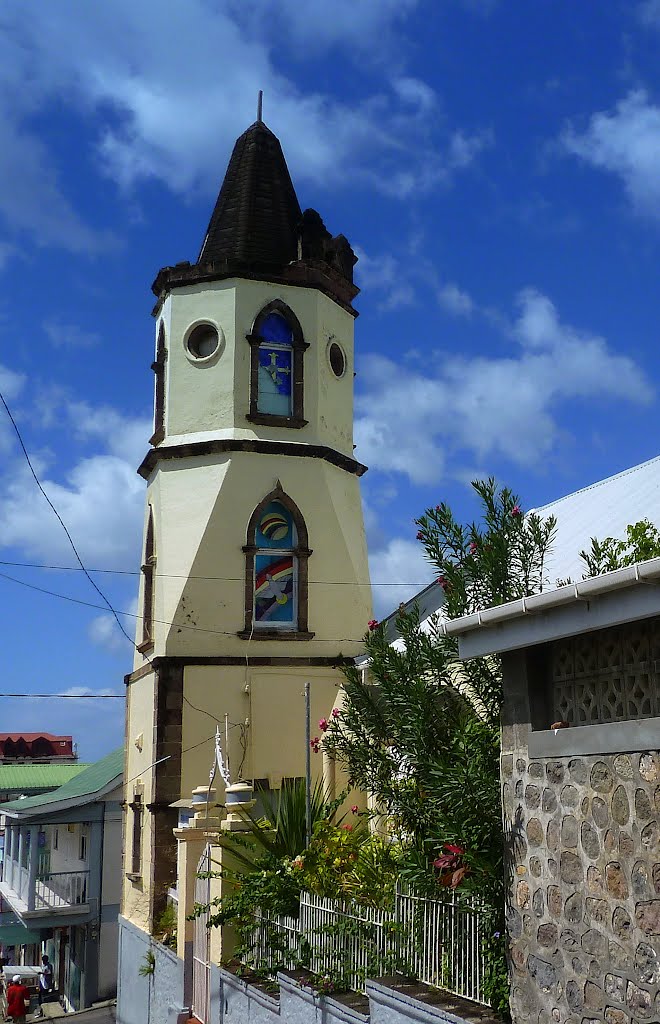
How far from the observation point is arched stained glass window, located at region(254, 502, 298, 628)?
18078 millimetres

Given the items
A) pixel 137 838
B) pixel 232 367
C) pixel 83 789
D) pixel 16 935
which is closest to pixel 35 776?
pixel 16 935

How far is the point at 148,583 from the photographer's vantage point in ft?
63.1

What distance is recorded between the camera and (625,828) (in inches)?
244

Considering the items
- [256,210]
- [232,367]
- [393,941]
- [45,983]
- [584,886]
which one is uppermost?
[256,210]

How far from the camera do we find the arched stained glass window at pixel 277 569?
1797cm

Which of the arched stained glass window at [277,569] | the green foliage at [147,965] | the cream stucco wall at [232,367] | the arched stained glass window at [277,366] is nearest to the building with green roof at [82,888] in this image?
the green foliage at [147,965]

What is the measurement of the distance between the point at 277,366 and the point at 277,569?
3.59 meters

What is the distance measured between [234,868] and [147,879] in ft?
15.2

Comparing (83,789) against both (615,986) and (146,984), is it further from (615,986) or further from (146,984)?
(615,986)

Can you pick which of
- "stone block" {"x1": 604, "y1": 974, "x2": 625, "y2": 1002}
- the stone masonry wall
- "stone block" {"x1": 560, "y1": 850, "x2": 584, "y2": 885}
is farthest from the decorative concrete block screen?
"stone block" {"x1": 604, "y1": 974, "x2": 625, "y2": 1002}

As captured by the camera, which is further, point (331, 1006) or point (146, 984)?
point (146, 984)

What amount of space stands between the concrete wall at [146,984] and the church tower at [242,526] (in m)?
0.43

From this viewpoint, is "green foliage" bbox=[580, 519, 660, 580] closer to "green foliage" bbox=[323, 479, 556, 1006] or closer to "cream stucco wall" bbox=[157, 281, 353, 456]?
"green foliage" bbox=[323, 479, 556, 1006]

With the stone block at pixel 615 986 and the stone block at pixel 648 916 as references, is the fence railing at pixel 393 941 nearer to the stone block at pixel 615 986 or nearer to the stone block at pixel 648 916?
the stone block at pixel 615 986
